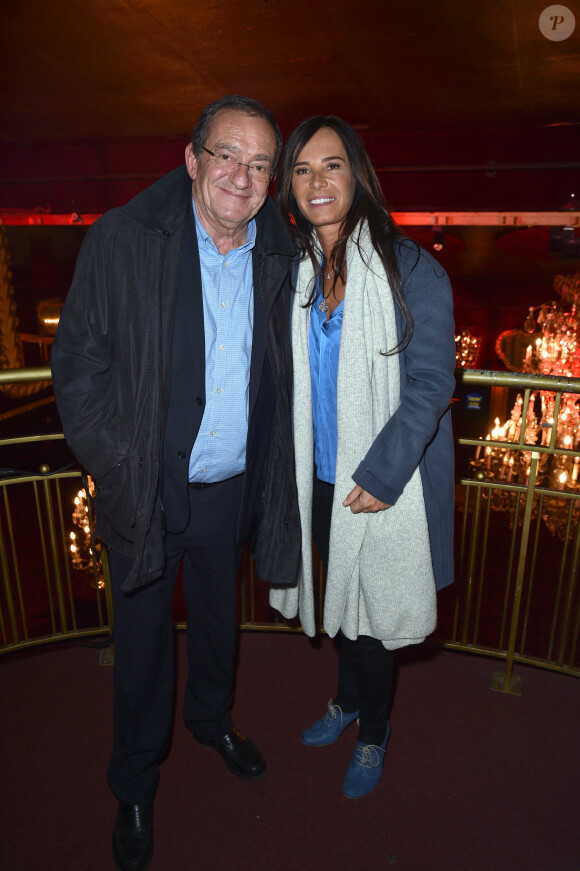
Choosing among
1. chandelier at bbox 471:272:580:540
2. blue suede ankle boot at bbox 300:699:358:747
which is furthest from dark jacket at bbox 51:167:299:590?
chandelier at bbox 471:272:580:540

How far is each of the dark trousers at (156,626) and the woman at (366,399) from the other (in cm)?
29

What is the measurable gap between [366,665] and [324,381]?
3.22ft

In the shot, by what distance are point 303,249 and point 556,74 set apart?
227 inches

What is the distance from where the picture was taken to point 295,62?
581 centimetres

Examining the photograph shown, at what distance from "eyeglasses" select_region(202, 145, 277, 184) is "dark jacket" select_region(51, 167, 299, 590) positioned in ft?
0.41

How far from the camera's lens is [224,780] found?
7.01 ft

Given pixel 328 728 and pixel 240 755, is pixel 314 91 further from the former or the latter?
pixel 240 755

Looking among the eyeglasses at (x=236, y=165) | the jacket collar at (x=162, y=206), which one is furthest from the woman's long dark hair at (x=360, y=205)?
the jacket collar at (x=162, y=206)

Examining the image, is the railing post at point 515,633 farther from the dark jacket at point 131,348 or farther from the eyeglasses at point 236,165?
the eyeglasses at point 236,165

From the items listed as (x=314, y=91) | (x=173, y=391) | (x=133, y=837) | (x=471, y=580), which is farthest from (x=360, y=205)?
(x=314, y=91)

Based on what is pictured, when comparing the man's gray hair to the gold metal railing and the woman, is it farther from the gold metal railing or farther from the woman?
the gold metal railing

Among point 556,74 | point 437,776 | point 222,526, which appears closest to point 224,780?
point 437,776

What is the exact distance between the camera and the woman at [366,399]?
166cm

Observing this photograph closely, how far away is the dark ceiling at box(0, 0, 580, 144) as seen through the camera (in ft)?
15.8
